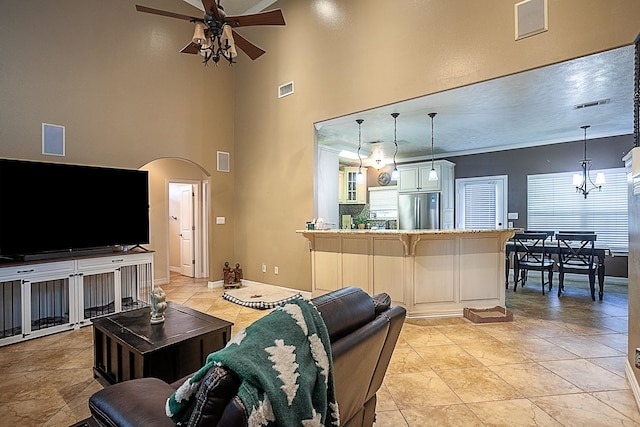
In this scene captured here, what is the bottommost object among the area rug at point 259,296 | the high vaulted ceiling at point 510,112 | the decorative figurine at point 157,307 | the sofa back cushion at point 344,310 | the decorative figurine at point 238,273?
the area rug at point 259,296

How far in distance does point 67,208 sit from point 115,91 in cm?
183

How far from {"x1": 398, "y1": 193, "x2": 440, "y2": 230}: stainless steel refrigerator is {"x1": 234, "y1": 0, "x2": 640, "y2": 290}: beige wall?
356 cm

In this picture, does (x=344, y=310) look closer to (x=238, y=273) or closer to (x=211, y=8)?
(x=211, y=8)

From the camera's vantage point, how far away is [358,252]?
4508 millimetres

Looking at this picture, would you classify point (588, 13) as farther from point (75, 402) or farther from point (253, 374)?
point (75, 402)

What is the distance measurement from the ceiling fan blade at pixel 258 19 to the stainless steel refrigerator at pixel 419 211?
5553 millimetres

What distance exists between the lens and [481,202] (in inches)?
299

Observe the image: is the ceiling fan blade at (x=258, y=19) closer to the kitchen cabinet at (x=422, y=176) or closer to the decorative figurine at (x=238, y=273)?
the decorative figurine at (x=238, y=273)

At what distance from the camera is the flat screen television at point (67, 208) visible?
11.9 ft

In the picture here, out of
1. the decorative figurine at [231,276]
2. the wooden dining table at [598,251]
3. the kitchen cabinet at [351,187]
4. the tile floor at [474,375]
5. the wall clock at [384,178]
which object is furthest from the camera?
the wall clock at [384,178]

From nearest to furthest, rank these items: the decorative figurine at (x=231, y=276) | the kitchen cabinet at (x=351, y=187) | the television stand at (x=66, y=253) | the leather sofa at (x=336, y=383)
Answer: the leather sofa at (x=336, y=383) < the television stand at (x=66, y=253) < the decorative figurine at (x=231, y=276) < the kitchen cabinet at (x=351, y=187)

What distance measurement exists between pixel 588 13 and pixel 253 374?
3991mm

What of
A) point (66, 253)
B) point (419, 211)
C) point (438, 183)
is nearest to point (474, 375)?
point (66, 253)

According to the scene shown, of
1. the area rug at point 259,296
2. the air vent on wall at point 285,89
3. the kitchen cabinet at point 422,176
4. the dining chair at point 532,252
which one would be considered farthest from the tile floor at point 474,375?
the kitchen cabinet at point 422,176
